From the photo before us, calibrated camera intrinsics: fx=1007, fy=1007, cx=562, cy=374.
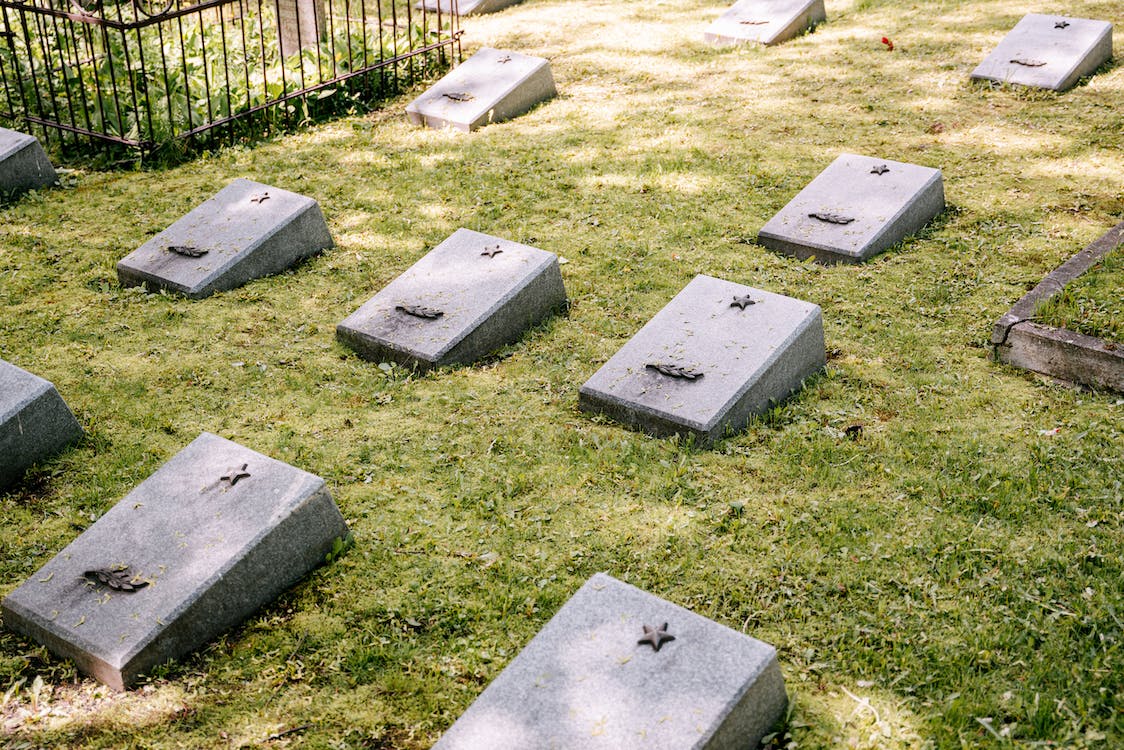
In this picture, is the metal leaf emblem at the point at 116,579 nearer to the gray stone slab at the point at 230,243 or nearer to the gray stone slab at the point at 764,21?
the gray stone slab at the point at 230,243

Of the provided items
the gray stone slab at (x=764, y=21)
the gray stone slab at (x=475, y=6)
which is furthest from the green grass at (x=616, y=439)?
the gray stone slab at (x=475, y=6)

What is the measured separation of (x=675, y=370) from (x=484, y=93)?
4.40 meters

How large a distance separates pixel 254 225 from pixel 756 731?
14.1 feet

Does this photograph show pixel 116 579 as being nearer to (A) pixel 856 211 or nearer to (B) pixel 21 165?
(A) pixel 856 211

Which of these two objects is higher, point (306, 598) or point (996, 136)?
point (996, 136)

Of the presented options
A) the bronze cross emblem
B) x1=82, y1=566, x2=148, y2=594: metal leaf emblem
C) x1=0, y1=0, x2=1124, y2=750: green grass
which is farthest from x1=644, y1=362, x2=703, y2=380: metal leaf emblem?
x1=82, y1=566, x2=148, y2=594: metal leaf emblem

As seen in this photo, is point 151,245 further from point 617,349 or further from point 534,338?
point 617,349

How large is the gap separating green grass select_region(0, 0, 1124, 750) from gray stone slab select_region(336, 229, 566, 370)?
135mm

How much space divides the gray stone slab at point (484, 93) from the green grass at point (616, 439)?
0.22 meters

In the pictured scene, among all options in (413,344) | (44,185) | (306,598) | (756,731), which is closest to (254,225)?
(413,344)

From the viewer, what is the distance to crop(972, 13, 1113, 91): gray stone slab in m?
7.75

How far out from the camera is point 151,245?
19.7 feet

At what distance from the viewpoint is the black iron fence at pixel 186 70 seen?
7590 millimetres

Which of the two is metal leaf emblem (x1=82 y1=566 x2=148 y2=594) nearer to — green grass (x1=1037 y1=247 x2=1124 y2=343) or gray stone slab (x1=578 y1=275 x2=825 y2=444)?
gray stone slab (x1=578 y1=275 x2=825 y2=444)
